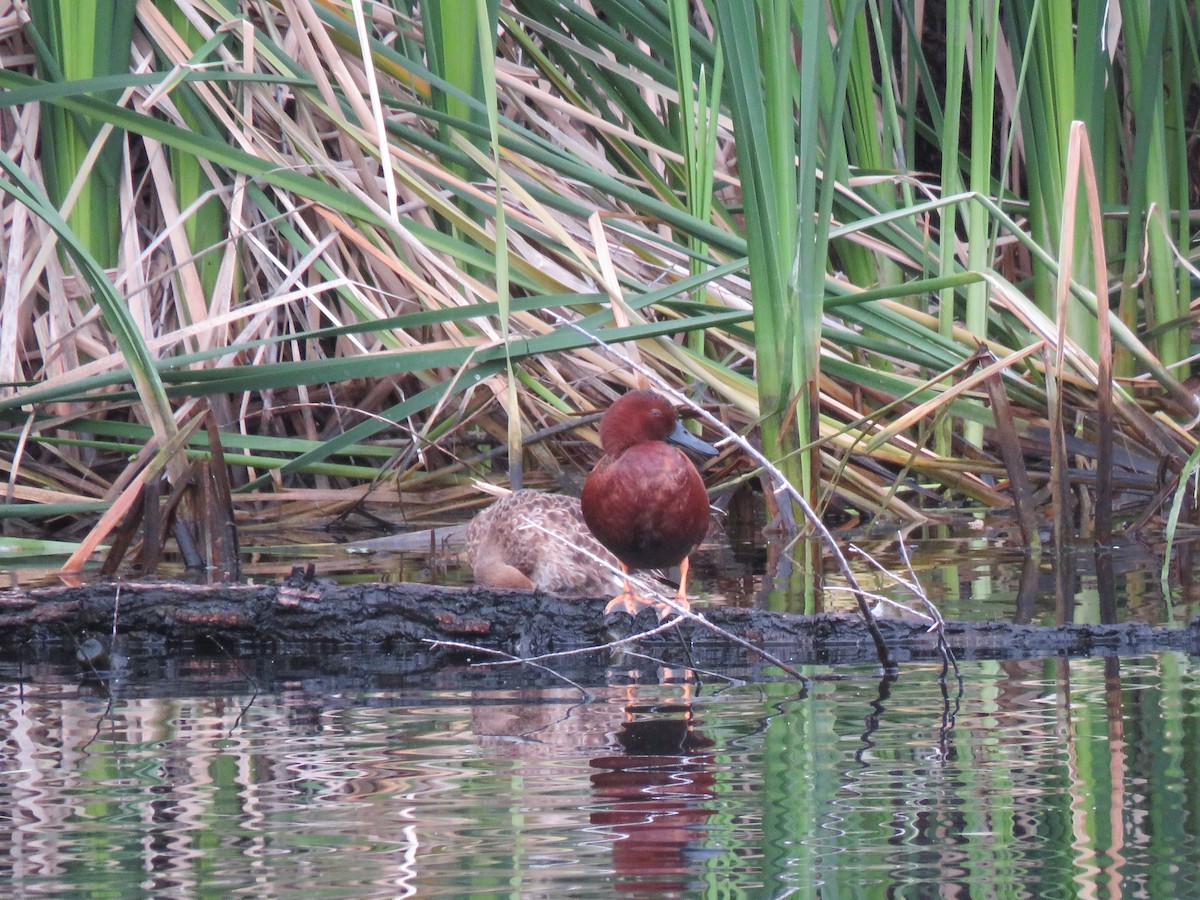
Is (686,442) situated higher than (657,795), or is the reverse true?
(686,442)

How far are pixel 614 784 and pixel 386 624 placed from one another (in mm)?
1254

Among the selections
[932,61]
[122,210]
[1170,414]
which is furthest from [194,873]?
[932,61]

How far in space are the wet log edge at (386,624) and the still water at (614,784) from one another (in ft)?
0.51

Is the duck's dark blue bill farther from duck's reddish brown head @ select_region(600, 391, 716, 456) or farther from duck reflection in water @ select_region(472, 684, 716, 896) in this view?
duck reflection in water @ select_region(472, 684, 716, 896)

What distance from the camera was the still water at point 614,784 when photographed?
199 centimetres

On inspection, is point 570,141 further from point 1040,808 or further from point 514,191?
point 1040,808

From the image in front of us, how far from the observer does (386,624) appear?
3564 mm

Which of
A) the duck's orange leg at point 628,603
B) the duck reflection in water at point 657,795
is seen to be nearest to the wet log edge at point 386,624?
the duck's orange leg at point 628,603

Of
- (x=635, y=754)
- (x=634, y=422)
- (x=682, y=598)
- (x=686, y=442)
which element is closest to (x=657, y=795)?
(x=635, y=754)

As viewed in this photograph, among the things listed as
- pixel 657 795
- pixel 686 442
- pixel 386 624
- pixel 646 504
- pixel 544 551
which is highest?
pixel 686 442

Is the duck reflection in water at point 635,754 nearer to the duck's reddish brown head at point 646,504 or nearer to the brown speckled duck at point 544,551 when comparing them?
the duck's reddish brown head at point 646,504

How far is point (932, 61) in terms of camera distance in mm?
8258

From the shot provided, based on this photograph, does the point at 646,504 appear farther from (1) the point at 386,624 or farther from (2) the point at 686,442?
(1) the point at 386,624

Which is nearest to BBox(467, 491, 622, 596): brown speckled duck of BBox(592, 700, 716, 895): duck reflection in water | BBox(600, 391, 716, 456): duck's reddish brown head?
BBox(600, 391, 716, 456): duck's reddish brown head
